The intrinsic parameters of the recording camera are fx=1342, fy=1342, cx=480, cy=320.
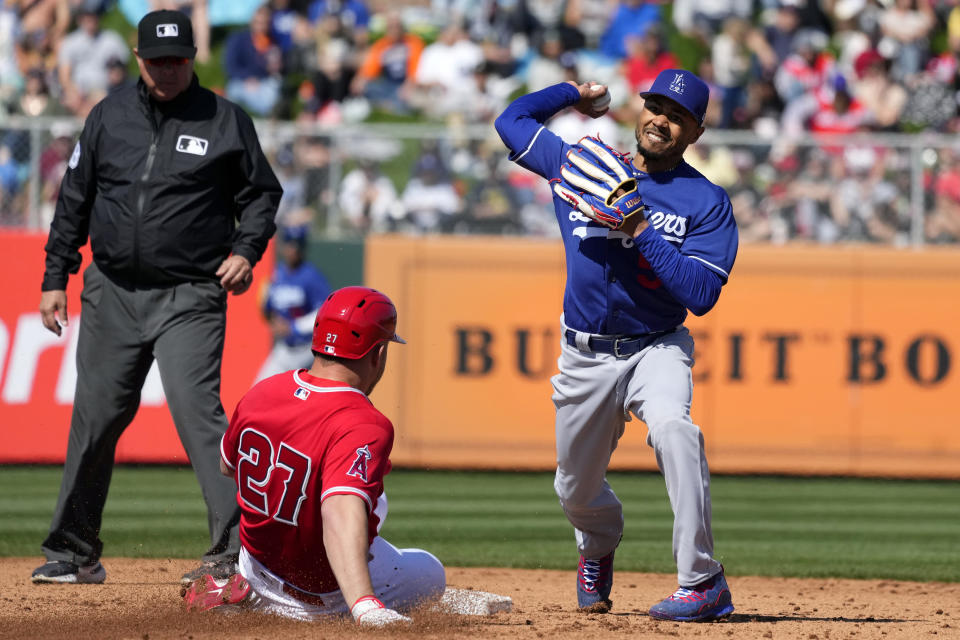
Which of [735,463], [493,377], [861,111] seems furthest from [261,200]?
[861,111]

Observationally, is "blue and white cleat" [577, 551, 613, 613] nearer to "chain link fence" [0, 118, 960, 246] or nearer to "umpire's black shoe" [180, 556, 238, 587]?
"umpire's black shoe" [180, 556, 238, 587]

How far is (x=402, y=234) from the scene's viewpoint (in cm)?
1239

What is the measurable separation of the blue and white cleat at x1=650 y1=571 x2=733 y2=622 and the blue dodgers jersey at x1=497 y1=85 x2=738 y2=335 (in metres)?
1.03

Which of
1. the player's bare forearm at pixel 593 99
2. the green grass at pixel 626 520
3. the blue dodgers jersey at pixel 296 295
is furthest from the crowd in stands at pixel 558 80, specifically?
the player's bare forearm at pixel 593 99

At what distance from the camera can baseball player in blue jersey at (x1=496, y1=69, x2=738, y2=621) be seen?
5070mm

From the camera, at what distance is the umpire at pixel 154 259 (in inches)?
233

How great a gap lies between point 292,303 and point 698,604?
23.5 feet

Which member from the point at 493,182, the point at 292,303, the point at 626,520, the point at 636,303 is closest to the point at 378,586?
the point at 636,303

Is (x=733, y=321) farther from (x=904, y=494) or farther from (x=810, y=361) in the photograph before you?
(x=904, y=494)

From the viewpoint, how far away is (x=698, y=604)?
5.14 metres

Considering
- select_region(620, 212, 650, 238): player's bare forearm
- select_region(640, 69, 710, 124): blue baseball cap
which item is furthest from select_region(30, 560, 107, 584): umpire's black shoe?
select_region(640, 69, 710, 124): blue baseball cap

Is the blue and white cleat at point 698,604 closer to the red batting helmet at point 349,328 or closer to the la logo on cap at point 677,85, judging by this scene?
the red batting helmet at point 349,328

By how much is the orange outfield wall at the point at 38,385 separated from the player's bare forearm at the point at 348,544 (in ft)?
25.2

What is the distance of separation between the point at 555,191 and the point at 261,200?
1547 millimetres
